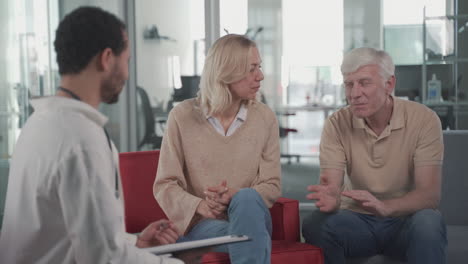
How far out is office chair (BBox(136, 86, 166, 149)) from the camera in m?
6.20

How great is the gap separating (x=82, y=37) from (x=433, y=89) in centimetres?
459

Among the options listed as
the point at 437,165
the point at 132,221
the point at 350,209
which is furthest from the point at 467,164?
the point at 132,221

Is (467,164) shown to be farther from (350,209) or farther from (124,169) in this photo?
(124,169)

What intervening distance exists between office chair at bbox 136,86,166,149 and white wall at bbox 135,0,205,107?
6 cm

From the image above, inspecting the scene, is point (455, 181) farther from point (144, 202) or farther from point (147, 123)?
point (147, 123)

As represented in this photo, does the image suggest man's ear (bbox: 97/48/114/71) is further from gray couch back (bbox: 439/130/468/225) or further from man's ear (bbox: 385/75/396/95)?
gray couch back (bbox: 439/130/468/225)

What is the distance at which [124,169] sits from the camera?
289 centimetres

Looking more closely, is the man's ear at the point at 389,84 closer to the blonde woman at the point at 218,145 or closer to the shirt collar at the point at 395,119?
the shirt collar at the point at 395,119

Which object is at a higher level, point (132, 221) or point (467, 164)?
point (467, 164)

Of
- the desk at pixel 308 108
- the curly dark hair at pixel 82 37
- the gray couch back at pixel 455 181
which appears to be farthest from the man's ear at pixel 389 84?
the desk at pixel 308 108

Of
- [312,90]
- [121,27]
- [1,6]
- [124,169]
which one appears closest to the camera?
[121,27]

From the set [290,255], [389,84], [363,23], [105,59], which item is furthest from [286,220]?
[363,23]

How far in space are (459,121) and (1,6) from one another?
3.75m

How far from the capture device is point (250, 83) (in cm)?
274
